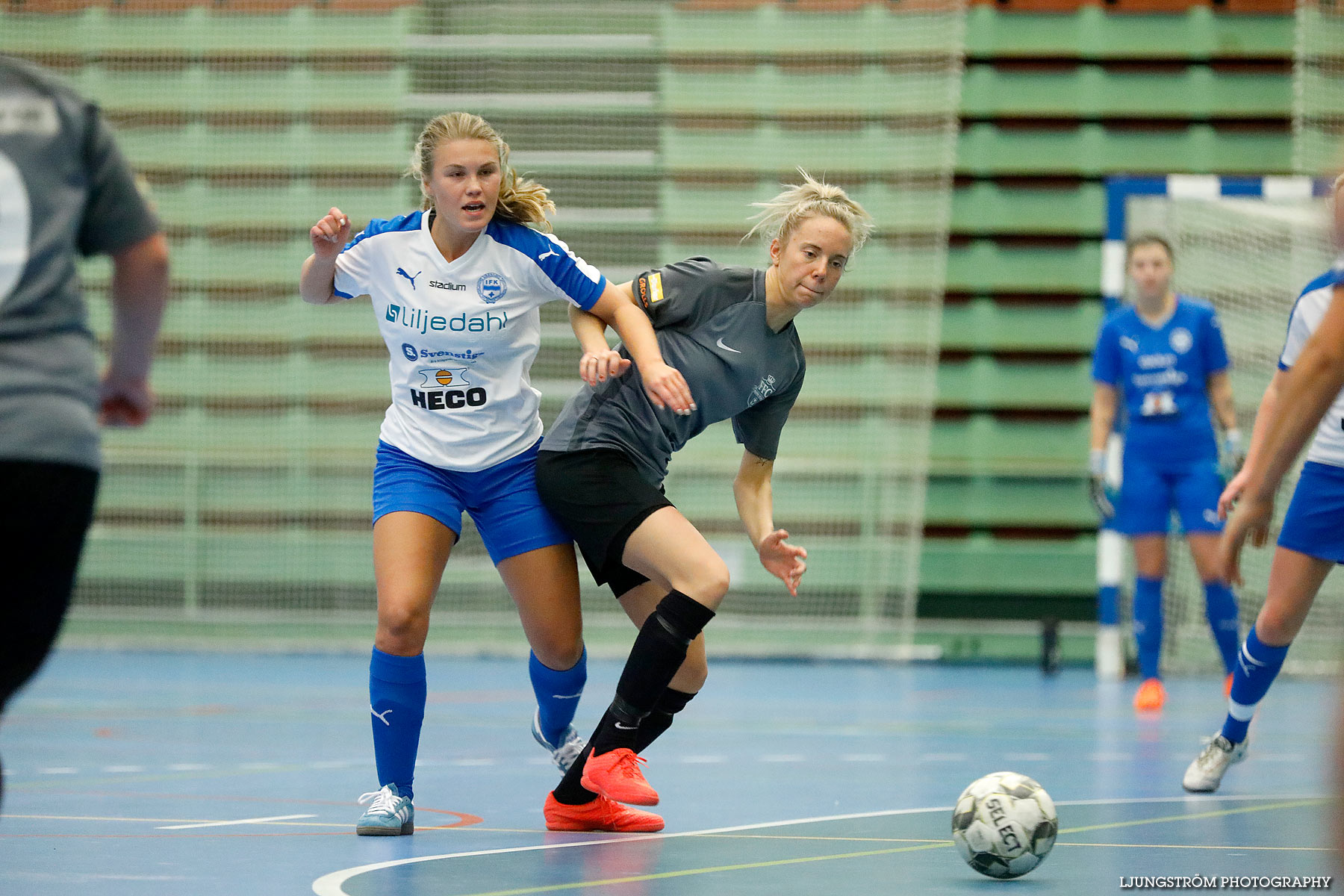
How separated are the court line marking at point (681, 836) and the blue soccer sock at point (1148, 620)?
10.8 feet

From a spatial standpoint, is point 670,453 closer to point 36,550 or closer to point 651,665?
point 651,665

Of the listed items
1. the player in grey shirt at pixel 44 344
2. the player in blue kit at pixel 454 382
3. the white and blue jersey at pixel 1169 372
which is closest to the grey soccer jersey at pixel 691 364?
the player in blue kit at pixel 454 382

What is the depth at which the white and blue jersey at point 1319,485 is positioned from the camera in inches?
172

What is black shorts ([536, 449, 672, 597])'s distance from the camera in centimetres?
405

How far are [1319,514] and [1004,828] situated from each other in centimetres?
158

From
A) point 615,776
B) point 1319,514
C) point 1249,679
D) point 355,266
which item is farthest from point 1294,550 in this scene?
point 355,266

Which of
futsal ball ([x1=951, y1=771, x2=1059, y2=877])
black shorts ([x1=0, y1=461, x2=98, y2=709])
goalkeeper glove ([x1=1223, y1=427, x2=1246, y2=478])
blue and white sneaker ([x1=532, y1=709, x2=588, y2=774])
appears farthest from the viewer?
goalkeeper glove ([x1=1223, y1=427, x2=1246, y2=478])

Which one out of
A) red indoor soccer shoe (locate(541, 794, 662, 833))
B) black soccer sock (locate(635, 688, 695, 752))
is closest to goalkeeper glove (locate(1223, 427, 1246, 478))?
black soccer sock (locate(635, 688, 695, 752))

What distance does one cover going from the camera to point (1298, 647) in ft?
33.2

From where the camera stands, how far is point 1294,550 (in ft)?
14.7

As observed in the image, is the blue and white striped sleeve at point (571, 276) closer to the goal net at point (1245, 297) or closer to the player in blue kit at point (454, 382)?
the player in blue kit at point (454, 382)

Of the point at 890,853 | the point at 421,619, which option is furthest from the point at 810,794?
the point at 421,619

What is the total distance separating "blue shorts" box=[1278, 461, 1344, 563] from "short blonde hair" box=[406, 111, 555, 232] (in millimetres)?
2170

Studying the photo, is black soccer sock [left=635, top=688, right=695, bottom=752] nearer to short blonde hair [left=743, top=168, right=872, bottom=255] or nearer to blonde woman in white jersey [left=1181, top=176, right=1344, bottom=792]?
short blonde hair [left=743, top=168, right=872, bottom=255]
